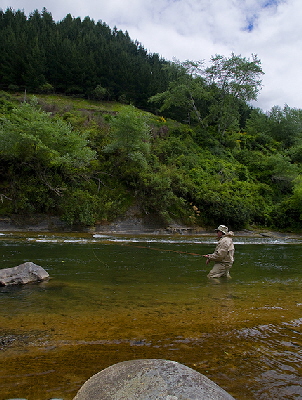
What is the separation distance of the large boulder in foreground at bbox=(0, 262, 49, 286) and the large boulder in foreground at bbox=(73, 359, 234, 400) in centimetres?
512

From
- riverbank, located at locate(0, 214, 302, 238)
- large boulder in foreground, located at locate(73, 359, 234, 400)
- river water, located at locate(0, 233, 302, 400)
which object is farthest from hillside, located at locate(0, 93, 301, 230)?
large boulder in foreground, located at locate(73, 359, 234, 400)

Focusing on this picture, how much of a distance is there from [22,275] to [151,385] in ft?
18.9

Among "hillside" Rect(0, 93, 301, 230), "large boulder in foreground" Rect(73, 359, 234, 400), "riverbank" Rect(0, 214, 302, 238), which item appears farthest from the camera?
"hillside" Rect(0, 93, 301, 230)

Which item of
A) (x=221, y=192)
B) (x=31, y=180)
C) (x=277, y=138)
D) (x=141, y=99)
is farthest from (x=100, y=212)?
(x=277, y=138)

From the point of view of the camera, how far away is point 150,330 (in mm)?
4117

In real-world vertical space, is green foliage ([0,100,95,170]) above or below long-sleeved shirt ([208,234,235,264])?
above

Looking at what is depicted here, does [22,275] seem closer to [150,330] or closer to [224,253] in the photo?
[150,330]

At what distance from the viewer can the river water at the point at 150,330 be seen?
9.36 feet

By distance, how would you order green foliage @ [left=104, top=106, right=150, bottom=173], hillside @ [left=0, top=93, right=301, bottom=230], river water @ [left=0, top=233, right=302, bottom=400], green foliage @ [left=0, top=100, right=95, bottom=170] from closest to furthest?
1. river water @ [left=0, top=233, right=302, bottom=400]
2. green foliage @ [left=0, top=100, right=95, bottom=170]
3. hillside @ [left=0, top=93, right=301, bottom=230]
4. green foliage @ [left=104, top=106, right=150, bottom=173]

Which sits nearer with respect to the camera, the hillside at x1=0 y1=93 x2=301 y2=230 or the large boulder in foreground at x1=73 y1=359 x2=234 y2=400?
the large boulder in foreground at x1=73 y1=359 x2=234 y2=400

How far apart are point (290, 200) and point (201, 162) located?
11.7 metres

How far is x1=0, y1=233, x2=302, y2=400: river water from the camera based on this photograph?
2.85m

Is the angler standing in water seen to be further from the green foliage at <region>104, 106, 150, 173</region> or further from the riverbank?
the green foliage at <region>104, 106, 150, 173</region>

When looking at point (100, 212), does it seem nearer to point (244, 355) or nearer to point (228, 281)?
point (228, 281)
